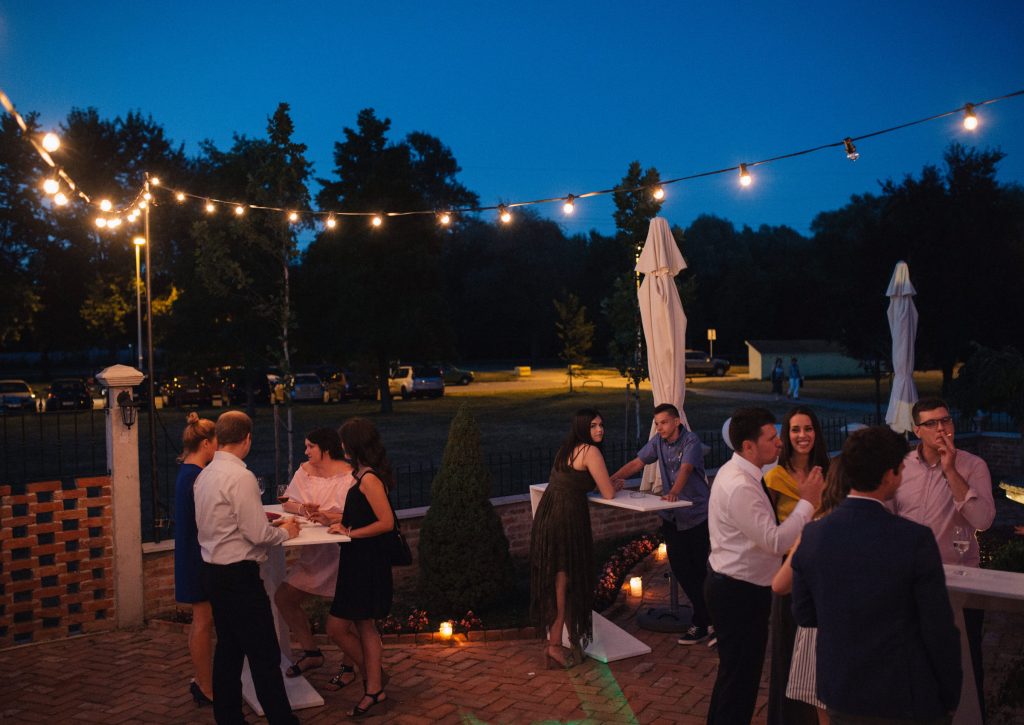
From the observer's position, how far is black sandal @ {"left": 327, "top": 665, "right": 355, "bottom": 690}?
5.45 metres

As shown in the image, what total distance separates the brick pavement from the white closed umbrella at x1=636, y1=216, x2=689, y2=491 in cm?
260

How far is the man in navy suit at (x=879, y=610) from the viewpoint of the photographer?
99.2 inches

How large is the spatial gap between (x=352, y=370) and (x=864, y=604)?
32.8m

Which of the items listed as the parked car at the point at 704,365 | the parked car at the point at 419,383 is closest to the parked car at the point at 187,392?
the parked car at the point at 419,383

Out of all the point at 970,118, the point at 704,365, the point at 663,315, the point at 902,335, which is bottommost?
the point at 704,365

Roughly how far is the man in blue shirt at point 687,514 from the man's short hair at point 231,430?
2888 mm

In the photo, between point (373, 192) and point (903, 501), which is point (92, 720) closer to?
point (903, 501)

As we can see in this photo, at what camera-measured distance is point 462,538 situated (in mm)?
6867

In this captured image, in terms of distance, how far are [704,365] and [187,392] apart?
2857 centimetres

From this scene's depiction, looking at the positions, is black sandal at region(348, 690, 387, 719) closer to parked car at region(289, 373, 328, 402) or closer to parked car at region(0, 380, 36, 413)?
parked car at region(289, 373, 328, 402)

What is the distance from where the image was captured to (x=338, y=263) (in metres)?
24.7

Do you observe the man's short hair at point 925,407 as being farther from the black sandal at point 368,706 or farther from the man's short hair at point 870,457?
the black sandal at point 368,706

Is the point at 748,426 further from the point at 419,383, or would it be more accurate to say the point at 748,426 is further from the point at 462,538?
the point at 419,383

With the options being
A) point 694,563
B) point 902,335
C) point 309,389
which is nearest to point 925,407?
point 694,563
